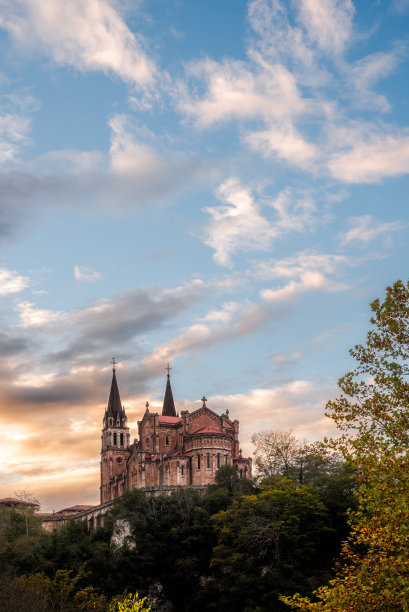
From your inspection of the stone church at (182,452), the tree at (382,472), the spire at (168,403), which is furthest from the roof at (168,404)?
the tree at (382,472)

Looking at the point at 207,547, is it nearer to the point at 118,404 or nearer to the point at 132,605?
the point at 132,605

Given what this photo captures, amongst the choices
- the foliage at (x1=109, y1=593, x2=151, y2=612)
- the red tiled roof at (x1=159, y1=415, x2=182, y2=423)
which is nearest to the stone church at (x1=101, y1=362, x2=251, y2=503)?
the red tiled roof at (x1=159, y1=415, x2=182, y2=423)

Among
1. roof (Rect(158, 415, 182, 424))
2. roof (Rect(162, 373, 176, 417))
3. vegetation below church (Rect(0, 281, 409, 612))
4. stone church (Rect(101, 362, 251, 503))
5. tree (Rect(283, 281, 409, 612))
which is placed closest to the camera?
tree (Rect(283, 281, 409, 612))

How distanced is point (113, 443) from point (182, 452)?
24544 millimetres

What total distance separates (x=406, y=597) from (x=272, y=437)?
5814cm

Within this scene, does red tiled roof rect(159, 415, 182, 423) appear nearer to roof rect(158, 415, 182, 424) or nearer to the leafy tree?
roof rect(158, 415, 182, 424)

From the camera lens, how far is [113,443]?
99625mm

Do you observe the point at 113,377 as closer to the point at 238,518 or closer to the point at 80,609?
the point at 238,518

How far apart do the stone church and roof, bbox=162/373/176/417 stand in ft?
38.2

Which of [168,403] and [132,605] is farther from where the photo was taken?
[168,403]

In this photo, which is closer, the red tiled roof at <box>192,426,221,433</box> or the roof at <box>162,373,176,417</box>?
the red tiled roof at <box>192,426,221,433</box>

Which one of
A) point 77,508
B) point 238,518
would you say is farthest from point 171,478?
point 77,508

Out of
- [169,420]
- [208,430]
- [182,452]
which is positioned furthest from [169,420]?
[208,430]

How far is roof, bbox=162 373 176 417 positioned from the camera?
323ft
